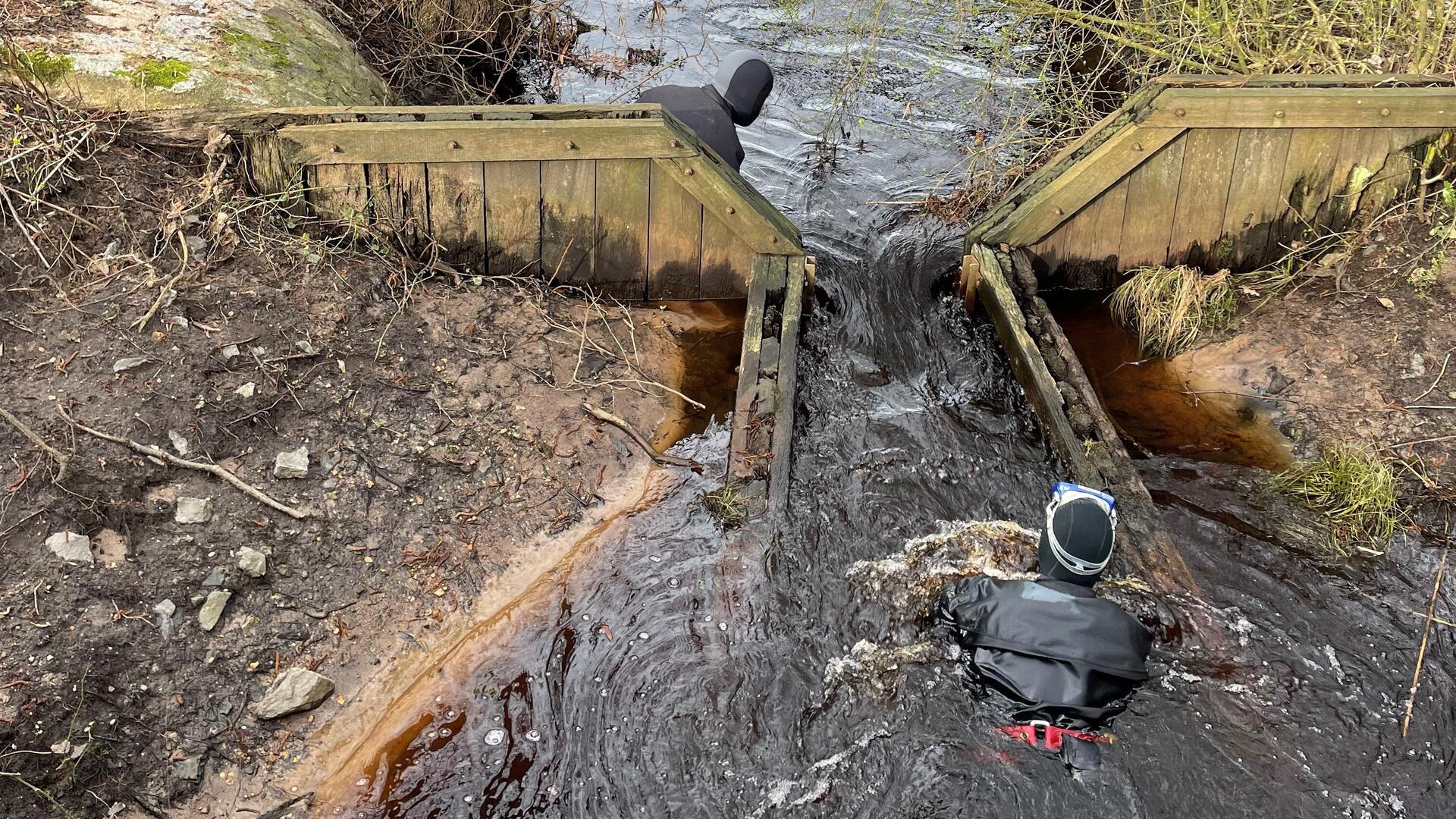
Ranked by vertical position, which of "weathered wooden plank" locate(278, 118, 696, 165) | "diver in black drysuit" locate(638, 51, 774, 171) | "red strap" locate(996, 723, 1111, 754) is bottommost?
"red strap" locate(996, 723, 1111, 754)

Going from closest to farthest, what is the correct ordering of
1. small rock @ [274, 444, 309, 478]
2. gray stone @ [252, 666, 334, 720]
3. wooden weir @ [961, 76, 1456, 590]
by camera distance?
gray stone @ [252, 666, 334, 720], small rock @ [274, 444, 309, 478], wooden weir @ [961, 76, 1456, 590]

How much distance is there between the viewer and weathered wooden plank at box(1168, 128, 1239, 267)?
617cm

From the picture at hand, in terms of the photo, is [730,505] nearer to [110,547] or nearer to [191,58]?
[110,547]

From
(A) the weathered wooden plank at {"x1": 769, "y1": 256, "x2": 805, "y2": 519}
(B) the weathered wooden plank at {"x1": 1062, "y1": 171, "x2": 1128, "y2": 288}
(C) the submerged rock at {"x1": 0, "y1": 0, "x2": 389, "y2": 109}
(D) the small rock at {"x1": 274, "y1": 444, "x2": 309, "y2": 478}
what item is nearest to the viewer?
(D) the small rock at {"x1": 274, "y1": 444, "x2": 309, "y2": 478}

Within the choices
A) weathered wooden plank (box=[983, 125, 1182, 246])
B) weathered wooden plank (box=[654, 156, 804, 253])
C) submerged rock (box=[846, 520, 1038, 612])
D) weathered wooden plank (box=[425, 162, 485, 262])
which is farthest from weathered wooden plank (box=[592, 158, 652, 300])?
submerged rock (box=[846, 520, 1038, 612])

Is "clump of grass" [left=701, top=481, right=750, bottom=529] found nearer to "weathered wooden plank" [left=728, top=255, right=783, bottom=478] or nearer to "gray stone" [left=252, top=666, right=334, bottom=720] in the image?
"weathered wooden plank" [left=728, top=255, right=783, bottom=478]

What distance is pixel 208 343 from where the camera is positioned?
4.81m

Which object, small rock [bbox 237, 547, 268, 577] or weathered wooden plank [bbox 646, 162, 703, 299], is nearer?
small rock [bbox 237, 547, 268, 577]

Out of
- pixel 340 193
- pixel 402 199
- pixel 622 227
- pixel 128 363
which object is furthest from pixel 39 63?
pixel 622 227

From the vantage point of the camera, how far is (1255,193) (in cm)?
630

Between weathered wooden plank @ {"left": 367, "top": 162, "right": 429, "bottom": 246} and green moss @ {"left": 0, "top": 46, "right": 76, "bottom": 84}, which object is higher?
green moss @ {"left": 0, "top": 46, "right": 76, "bottom": 84}

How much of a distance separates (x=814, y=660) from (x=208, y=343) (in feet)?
10.6

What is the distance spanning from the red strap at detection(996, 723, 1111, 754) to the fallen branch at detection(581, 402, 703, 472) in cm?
212

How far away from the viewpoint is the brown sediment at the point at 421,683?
3650mm
